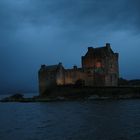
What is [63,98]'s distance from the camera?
87375mm

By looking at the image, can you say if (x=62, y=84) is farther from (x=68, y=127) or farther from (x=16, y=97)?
(x=68, y=127)

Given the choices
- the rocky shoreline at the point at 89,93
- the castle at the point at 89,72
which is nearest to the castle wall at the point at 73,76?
the castle at the point at 89,72

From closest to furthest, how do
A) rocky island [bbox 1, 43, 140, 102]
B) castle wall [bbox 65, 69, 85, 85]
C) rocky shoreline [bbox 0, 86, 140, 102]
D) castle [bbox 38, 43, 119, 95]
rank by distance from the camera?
rocky shoreline [bbox 0, 86, 140, 102] → rocky island [bbox 1, 43, 140, 102] → castle [bbox 38, 43, 119, 95] → castle wall [bbox 65, 69, 85, 85]

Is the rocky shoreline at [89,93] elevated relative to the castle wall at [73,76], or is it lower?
lower

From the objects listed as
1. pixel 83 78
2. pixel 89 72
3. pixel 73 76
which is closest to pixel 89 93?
pixel 89 72

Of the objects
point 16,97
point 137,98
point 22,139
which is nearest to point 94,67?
point 137,98

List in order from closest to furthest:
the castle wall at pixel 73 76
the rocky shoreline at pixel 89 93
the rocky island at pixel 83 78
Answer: the rocky shoreline at pixel 89 93
the rocky island at pixel 83 78
the castle wall at pixel 73 76

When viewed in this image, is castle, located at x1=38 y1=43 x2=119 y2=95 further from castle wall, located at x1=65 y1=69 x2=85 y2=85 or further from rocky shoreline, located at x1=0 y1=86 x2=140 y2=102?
rocky shoreline, located at x1=0 y1=86 x2=140 y2=102

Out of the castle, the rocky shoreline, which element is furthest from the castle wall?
the rocky shoreline

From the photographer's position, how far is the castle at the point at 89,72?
91500mm

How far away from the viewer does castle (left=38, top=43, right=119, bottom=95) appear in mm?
91500

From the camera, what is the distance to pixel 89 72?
92.6 meters

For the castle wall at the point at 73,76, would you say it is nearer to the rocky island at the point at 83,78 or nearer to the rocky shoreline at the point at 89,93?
the rocky island at the point at 83,78

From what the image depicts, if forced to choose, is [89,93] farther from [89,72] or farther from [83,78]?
[83,78]
